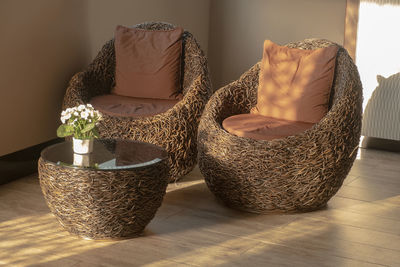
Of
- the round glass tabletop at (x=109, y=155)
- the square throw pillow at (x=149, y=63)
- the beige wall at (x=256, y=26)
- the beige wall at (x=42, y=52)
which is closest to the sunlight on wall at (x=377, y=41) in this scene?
the beige wall at (x=256, y=26)

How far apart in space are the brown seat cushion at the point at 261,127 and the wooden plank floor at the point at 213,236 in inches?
17.6

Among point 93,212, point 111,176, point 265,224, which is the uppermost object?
point 111,176

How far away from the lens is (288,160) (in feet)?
10.9

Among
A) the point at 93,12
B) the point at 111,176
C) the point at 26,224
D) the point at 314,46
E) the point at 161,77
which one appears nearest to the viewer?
the point at 111,176

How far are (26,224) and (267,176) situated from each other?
1.27 m

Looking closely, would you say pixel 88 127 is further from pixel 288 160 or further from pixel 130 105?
pixel 288 160

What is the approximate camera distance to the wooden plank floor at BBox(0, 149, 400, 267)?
2939mm

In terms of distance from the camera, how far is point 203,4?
578 cm

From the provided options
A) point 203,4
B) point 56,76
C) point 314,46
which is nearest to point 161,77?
point 56,76

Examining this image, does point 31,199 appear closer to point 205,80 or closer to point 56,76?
point 56,76

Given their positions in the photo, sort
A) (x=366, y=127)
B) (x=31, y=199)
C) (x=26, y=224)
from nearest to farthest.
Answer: (x=26, y=224), (x=31, y=199), (x=366, y=127)

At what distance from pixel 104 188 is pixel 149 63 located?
153 centimetres

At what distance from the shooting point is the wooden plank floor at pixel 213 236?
2.94 m

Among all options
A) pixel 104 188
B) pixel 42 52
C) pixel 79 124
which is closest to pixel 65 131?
pixel 79 124
